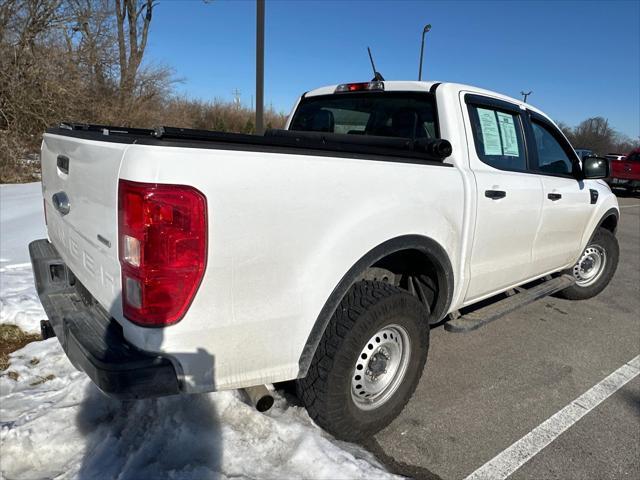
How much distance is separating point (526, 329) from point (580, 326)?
0.59 m

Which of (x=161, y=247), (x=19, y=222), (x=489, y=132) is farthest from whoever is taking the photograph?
(x=19, y=222)

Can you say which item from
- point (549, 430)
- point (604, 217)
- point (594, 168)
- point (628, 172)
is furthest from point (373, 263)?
point (628, 172)

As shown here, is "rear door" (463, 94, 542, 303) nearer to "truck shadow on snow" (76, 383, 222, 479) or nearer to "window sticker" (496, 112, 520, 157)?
"window sticker" (496, 112, 520, 157)

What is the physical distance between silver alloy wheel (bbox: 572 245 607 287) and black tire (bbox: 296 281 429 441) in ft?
10.3

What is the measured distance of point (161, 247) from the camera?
1630mm

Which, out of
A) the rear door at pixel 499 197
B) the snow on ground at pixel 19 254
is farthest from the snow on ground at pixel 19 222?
the rear door at pixel 499 197

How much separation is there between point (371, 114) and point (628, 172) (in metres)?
18.3

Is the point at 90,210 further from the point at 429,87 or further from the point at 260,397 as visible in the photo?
the point at 429,87

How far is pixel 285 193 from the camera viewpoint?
71.8 inches

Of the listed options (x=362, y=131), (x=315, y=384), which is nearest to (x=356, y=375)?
(x=315, y=384)

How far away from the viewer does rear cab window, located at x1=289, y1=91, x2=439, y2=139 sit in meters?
→ 3.14

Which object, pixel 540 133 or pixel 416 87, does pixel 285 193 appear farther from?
pixel 540 133

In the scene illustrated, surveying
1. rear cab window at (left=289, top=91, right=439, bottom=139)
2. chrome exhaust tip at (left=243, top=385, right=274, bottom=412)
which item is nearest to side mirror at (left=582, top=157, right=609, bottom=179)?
rear cab window at (left=289, top=91, right=439, bottom=139)

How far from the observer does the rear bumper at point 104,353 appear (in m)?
1.65
